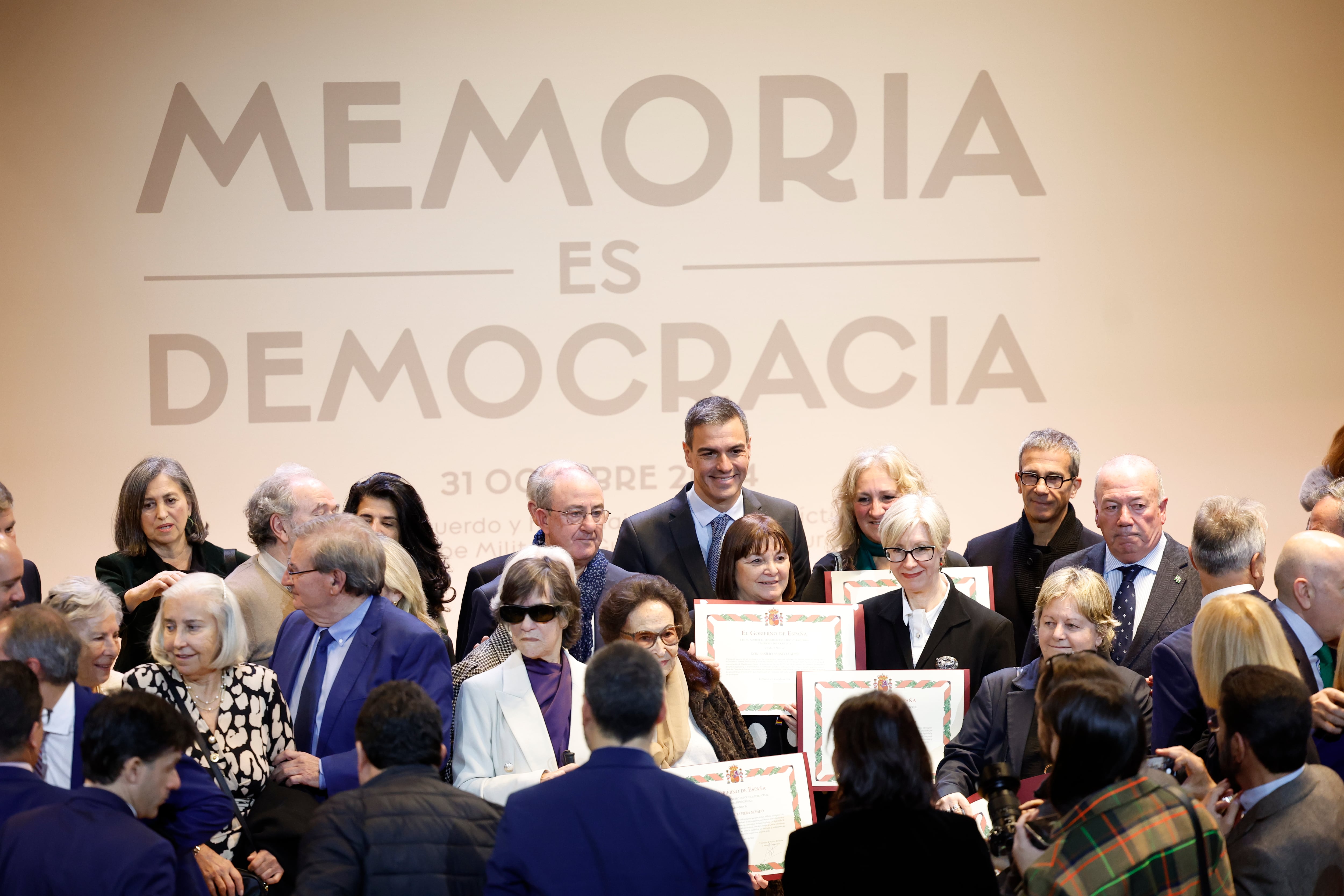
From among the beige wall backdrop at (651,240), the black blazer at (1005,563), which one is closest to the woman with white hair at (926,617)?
the black blazer at (1005,563)

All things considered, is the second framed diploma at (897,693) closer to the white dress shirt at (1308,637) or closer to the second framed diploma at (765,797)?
the second framed diploma at (765,797)

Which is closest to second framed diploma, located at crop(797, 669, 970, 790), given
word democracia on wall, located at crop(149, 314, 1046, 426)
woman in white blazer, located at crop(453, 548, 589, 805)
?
woman in white blazer, located at crop(453, 548, 589, 805)

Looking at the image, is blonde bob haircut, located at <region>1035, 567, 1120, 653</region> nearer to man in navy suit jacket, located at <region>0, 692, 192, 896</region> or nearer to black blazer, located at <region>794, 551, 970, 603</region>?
black blazer, located at <region>794, 551, 970, 603</region>

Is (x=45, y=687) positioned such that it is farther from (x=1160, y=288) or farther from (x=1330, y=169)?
(x=1330, y=169)

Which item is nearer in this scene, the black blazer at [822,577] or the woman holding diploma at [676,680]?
the woman holding diploma at [676,680]

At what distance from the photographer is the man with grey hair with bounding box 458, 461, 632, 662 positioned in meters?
4.87

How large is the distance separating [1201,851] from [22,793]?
2613mm

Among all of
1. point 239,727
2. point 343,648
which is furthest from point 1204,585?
point 239,727

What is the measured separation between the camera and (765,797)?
375 cm

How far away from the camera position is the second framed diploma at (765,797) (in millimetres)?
3686

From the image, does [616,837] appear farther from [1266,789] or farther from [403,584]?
[403,584]

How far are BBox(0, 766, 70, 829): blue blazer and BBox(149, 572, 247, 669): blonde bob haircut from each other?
0.75 metres

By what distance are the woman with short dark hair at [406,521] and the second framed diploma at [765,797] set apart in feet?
5.64

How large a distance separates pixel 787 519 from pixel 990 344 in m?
2.31
